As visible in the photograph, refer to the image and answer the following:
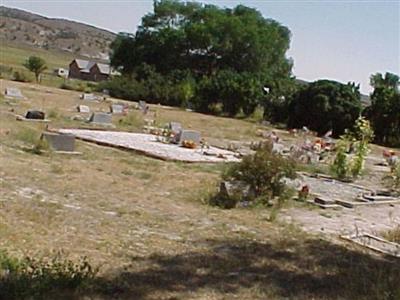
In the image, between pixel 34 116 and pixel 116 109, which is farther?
pixel 116 109

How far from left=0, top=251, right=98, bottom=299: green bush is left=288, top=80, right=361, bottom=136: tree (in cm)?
2537

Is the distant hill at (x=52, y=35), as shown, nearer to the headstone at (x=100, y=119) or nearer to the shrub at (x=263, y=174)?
the headstone at (x=100, y=119)

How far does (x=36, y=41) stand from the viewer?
118188 mm

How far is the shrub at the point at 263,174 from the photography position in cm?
941

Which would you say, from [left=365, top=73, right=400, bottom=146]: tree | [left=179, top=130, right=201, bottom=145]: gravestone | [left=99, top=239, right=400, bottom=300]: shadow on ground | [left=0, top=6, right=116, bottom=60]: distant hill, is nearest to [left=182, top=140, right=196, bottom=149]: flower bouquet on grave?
[left=179, top=130, right=201, bottom=145]: gravestone

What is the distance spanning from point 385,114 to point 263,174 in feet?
69.9

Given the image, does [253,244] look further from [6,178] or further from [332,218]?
[6,178]

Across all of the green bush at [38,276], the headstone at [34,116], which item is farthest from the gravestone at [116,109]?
the green bush at [38,276]

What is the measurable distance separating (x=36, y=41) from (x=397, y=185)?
11312cm

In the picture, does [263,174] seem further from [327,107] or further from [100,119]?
[327,107]

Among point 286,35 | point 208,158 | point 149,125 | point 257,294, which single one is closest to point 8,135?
point 208,158

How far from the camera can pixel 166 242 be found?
6.53 metres

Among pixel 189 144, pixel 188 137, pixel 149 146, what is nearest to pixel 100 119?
pixel 188 137

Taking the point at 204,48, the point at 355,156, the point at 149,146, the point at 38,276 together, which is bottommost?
the point at 149,146
